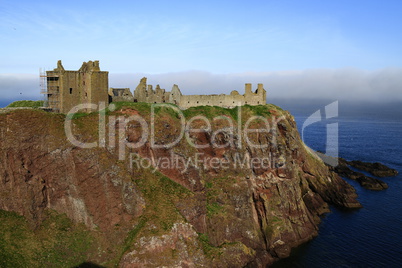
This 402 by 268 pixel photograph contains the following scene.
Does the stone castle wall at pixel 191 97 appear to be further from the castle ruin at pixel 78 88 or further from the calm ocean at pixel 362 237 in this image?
the calm ocean at pixel 362 237

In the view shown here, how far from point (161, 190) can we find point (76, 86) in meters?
21.7

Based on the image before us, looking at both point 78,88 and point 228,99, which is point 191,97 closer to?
point 228,99

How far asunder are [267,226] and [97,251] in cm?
2491

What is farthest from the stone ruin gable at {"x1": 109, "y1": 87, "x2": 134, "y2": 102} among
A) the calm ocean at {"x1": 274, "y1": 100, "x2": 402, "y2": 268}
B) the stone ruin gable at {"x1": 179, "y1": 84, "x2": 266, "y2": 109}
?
the calm ocean at {"x1": 274, "y1": 100, "x2": 402, "y2": 268}

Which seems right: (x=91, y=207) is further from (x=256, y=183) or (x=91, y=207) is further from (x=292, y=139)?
(x=292, y=139)

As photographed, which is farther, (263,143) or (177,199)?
(263,143)

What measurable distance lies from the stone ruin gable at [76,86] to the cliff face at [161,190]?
649cm

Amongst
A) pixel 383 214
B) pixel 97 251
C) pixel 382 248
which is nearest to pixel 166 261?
pixel 97 251

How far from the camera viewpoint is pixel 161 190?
46625 millimetres

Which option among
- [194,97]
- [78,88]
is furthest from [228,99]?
[78,88]

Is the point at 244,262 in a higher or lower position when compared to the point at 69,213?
lower

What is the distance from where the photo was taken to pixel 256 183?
54125 millimetres

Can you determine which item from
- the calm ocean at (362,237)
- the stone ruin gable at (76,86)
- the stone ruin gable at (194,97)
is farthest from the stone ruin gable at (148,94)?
the calm ocean at (362,237)

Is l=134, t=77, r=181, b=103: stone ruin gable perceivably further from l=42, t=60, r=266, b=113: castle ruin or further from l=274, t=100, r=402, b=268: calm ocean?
l=274, t=100, r=402, b=268: calm ocean
